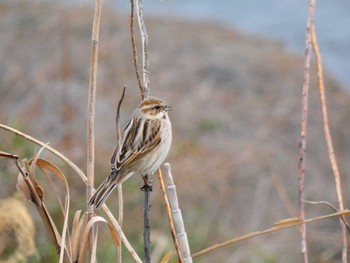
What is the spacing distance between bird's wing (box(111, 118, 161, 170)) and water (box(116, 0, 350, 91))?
28.8 feet

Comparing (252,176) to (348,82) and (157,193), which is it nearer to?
(157,193)

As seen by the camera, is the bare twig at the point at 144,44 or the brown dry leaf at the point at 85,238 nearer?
the brown dry leaf at the point at 85,238

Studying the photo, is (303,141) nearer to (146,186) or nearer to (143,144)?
(146,186)

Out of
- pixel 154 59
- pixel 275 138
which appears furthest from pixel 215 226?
pixel 154 59

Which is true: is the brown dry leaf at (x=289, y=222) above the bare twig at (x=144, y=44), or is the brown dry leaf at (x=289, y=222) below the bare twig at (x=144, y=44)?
below

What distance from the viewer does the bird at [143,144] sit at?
1.97m

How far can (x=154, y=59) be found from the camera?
1011 cm

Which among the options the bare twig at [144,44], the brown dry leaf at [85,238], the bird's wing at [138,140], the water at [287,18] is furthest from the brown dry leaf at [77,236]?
the water at [287,18]

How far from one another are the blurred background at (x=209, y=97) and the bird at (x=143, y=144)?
8.04 feet

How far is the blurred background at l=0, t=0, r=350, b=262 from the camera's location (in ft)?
20.5

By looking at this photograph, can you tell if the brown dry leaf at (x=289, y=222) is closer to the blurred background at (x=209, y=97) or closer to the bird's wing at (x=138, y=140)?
the bird's wing at (x=138, y=140)

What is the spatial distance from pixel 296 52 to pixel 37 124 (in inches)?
185

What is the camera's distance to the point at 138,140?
2.13m

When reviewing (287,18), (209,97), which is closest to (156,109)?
(209,97)
